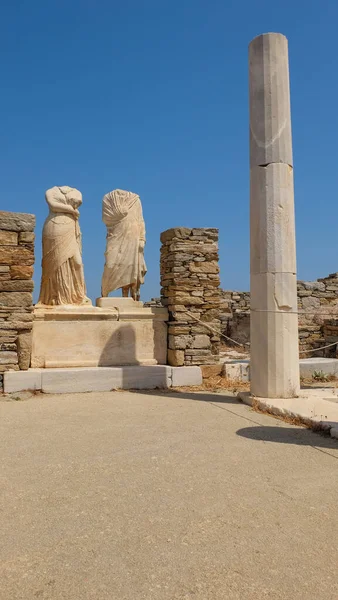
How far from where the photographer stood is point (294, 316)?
239 inches

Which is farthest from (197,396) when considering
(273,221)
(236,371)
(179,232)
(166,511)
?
(166,511)

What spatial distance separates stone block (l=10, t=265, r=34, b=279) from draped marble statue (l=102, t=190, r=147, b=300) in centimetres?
160

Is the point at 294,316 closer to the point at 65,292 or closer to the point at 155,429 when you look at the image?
the point at 155,429

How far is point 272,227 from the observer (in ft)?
19.8

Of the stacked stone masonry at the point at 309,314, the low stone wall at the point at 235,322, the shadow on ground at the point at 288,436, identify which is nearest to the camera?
the shadow on ground at the point at 288,436

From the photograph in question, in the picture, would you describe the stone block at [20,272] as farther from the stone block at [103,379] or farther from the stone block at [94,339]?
the stone block at [103,379]

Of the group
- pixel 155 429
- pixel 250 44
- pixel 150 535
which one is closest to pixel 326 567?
pixel 150 535

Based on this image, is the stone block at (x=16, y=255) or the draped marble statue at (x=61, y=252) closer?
the stone block at (x=16, y=255)

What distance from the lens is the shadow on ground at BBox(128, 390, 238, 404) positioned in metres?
6.26

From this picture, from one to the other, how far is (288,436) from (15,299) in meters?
4.30

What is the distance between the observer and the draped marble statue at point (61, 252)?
24.0 ft

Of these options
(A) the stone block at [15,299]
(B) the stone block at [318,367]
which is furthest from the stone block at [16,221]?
(B) the stone block at [318,367]

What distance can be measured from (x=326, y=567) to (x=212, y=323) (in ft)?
19.5

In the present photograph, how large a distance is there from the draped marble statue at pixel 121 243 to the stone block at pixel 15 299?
166cm
